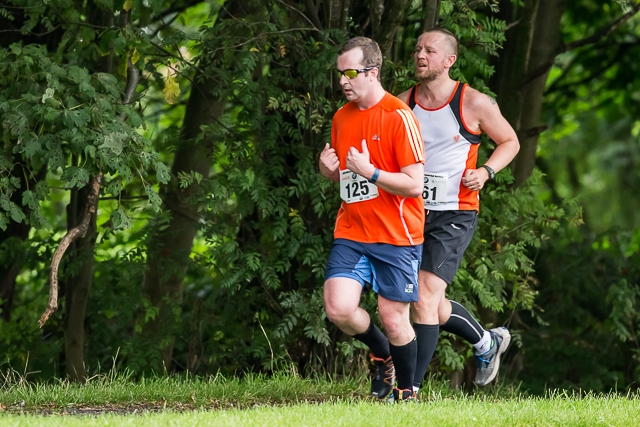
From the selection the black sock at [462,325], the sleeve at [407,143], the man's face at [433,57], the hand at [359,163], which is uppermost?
the man's face at [433,57]

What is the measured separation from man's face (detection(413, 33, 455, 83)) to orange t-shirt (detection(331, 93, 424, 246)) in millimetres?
478

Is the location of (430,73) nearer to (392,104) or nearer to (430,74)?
(430,74)

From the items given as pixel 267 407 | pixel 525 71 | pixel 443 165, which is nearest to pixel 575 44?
pixel 525 71

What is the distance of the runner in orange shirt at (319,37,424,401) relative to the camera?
17.7 feet

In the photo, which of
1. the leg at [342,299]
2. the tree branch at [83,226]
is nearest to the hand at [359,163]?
the leg at [342,299]

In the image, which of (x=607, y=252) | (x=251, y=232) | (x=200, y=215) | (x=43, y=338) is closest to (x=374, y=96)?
(x=251, y=232)

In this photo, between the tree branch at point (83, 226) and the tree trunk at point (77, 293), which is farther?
the tree trunk at point (77, 293)

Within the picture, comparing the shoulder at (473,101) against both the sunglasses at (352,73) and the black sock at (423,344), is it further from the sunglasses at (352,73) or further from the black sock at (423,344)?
the black sock at (423,344)

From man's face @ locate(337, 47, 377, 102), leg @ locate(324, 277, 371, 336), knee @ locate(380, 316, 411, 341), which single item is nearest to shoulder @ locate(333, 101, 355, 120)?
man's face @ locate(337, 47, 377, 102)

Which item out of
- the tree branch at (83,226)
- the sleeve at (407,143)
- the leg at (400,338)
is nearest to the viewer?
the sleeve at (407,143)

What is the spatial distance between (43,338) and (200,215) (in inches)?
118

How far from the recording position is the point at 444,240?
5.92m

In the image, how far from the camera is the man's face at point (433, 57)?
19.4 ft

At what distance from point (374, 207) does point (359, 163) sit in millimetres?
426
